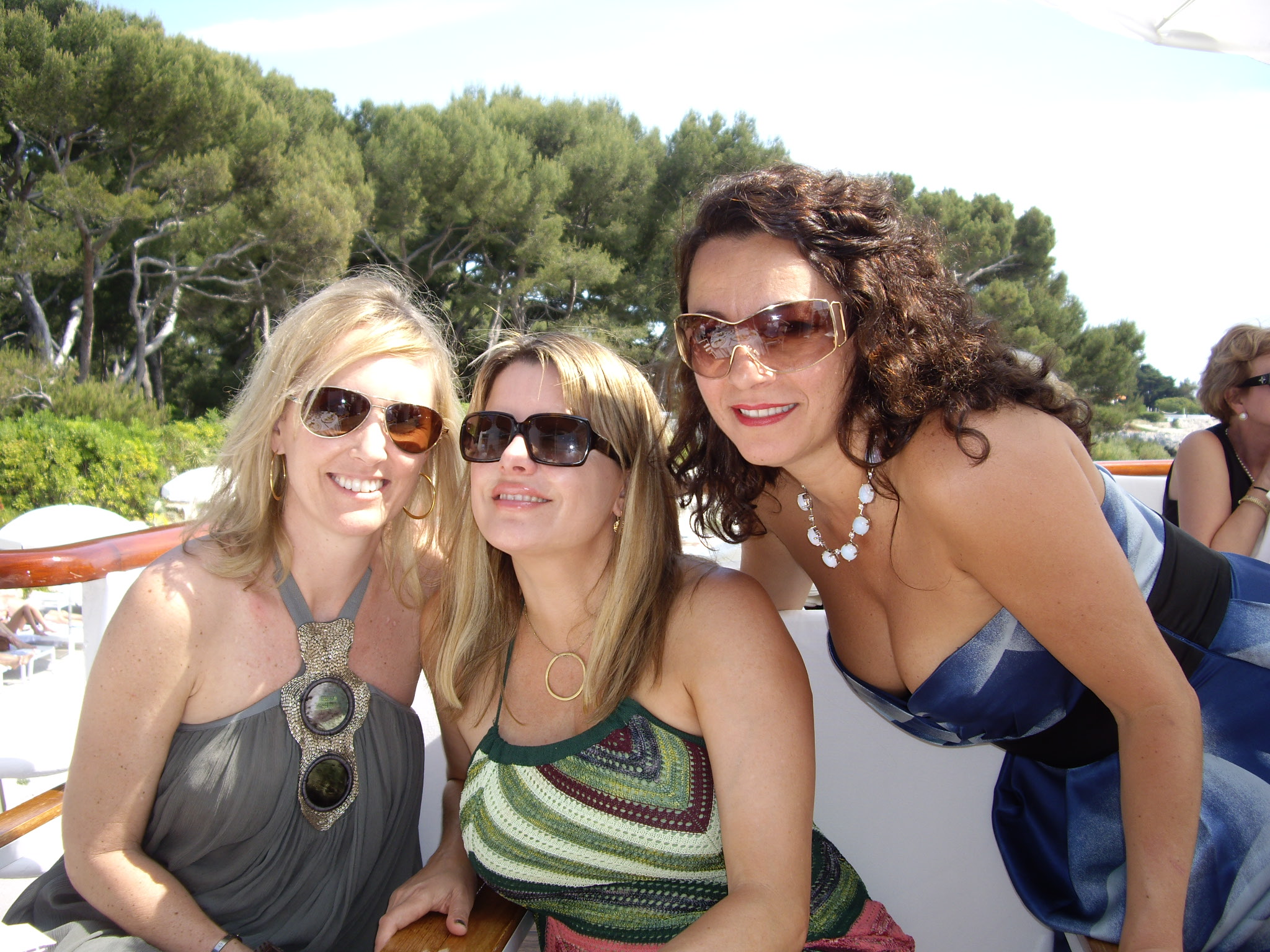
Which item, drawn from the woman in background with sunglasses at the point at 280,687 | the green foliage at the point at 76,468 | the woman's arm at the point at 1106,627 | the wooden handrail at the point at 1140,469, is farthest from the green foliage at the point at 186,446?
the woman's arm at the point at 1106,627

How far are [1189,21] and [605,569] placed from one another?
9.65ft

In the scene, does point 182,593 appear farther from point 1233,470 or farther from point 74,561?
point 1233,470

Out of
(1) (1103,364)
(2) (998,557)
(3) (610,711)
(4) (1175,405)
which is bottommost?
(4) (1175,405)

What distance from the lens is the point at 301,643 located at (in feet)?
6.04

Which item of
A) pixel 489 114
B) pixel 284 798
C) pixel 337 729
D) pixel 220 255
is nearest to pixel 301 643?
pixel 337 729

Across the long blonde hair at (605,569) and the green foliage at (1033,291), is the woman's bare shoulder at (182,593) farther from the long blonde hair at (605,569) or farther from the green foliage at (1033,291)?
the green foliage at (1033,291)

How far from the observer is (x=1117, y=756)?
1693mm

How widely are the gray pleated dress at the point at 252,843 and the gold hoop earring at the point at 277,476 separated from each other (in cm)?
35

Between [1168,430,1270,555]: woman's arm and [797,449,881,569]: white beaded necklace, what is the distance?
2.38 m

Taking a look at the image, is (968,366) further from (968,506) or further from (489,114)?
(489,114)

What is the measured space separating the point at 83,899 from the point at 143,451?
12730 millimetres

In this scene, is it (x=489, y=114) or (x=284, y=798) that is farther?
(x=489, y=114)

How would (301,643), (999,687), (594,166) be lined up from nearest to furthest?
(999,687)
(301,643)
(594,166)

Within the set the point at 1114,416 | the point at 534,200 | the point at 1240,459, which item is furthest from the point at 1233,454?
the point at 534,200
